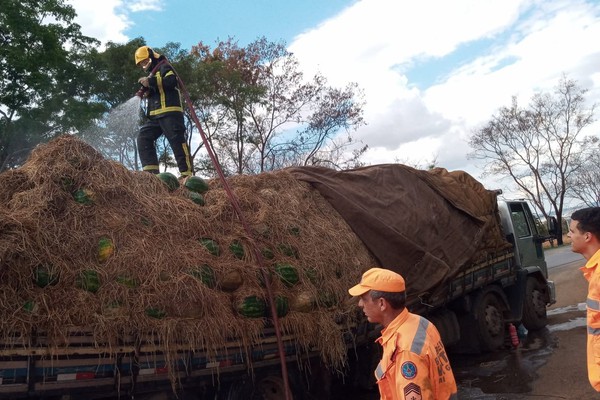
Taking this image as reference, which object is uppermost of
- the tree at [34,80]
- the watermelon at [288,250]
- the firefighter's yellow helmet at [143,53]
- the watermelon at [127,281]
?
the tree at [34,80]

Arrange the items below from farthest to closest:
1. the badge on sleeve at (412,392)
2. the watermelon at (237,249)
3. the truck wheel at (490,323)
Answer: the truck wheel at (490,323) < the watermelon at (237,249) < the badge on sleeve at (412,392)

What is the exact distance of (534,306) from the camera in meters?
10.6

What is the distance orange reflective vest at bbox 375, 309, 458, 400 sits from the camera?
2.52m

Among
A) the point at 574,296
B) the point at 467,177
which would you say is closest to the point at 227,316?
the point at 467,177

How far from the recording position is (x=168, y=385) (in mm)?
4289

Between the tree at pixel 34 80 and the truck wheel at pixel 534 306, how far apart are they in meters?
13.6

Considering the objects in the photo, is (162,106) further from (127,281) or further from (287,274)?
(127,281)

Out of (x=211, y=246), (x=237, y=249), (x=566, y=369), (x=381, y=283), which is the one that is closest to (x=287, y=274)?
(x=237, y=249)

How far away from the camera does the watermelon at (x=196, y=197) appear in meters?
5.48

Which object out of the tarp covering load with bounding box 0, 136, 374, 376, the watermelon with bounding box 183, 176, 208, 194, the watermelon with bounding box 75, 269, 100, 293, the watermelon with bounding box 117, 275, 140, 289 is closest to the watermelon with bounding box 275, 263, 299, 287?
the tarp covering load with bounding box 0, 136, 374, 376

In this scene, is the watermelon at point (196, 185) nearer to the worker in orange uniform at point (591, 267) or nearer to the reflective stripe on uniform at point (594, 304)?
the worker in orange uniform at point (591, 267)

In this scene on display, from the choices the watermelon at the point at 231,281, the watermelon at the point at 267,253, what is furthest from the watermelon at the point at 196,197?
the watermelon at the point at 231,281

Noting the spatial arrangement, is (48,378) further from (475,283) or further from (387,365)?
(475,283)

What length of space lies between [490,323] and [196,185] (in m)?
6.17
